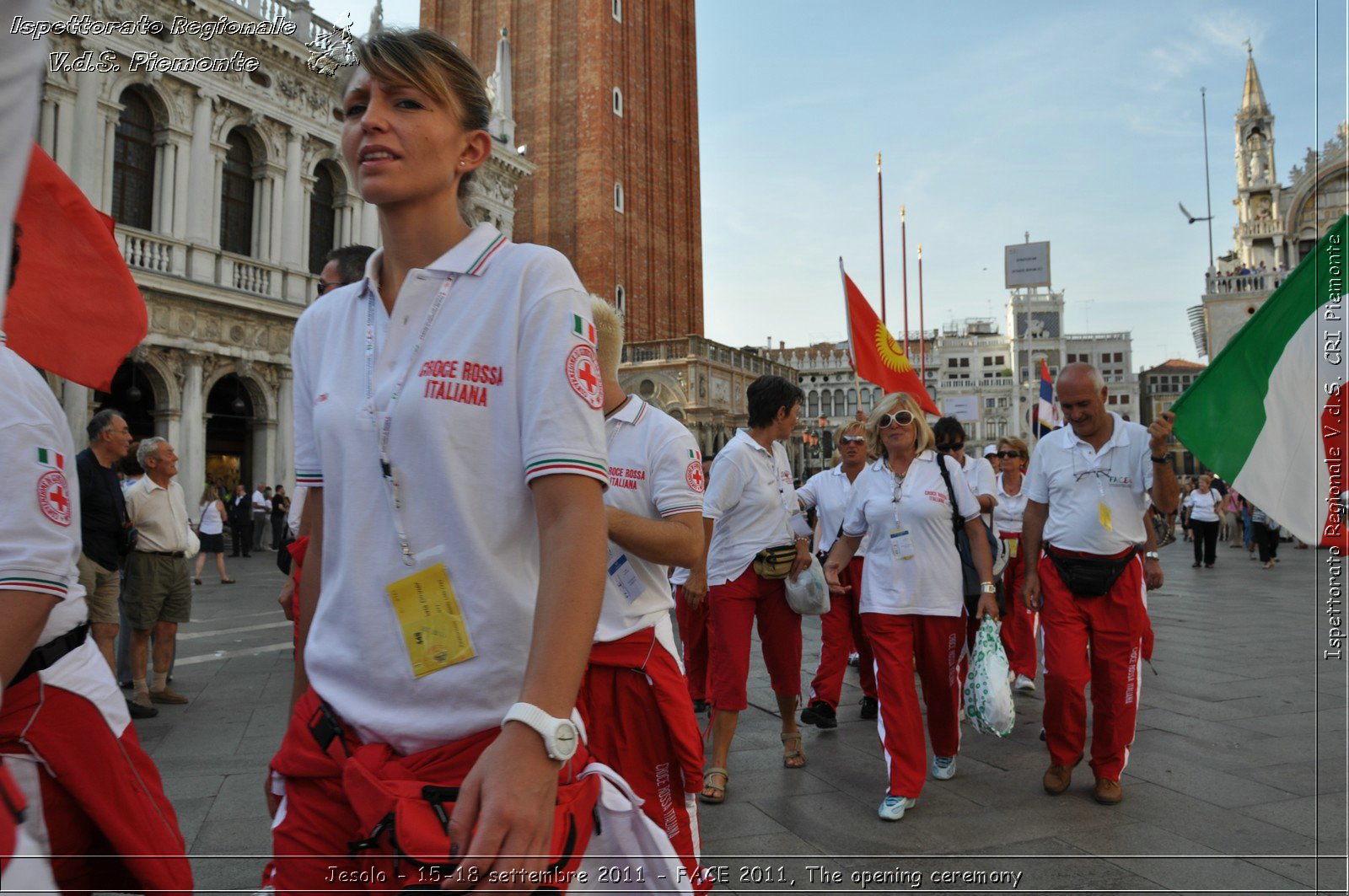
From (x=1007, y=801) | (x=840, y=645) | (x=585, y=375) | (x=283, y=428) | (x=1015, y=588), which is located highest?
(x=283, y=428)

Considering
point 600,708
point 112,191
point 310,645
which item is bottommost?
point 600,708

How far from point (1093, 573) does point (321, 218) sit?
79.8 ft

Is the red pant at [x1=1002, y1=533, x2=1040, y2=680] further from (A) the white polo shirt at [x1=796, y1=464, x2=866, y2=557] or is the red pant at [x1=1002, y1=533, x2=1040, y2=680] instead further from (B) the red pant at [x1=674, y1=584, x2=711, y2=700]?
(B) the red pant at [x1=674, y1=584, x2=711, y2=700]

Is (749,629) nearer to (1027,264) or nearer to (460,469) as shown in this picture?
(460,469)

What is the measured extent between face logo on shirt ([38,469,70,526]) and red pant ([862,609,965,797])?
3.42 m

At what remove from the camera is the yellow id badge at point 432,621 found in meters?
1.29

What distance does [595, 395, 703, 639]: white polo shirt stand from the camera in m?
3.00

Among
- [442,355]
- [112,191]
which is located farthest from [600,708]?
[112,191]

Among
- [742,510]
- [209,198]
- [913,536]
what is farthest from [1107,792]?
[209,198]

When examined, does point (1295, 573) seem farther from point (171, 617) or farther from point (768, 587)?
point (171, 617)

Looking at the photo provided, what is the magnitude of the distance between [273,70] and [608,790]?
81.8ft

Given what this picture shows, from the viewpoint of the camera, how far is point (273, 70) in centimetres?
2227

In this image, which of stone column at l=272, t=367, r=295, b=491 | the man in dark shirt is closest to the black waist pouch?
the man in dark shirt

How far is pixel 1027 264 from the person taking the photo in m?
20.8
